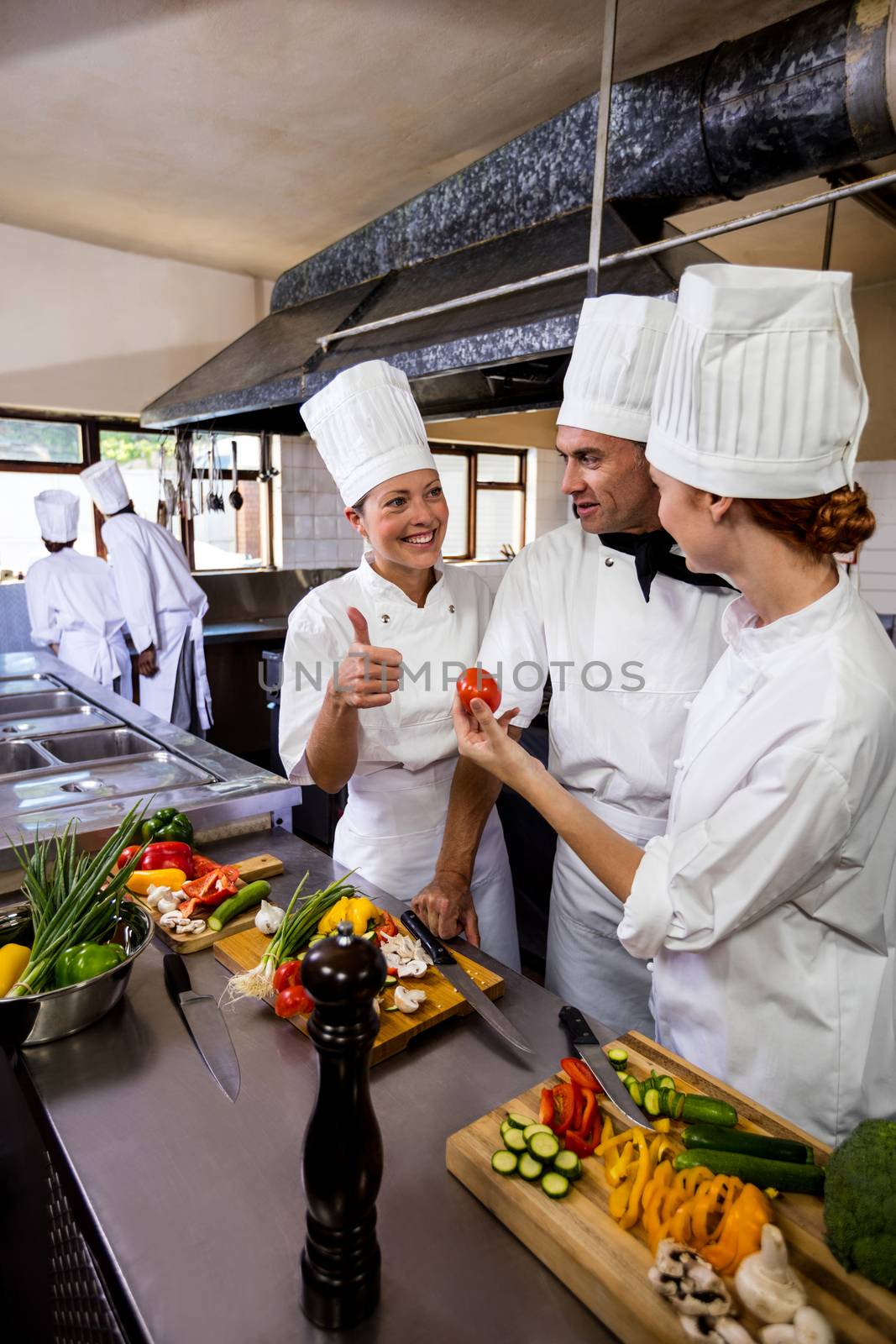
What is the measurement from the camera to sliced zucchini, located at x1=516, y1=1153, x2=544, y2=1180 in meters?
0.86

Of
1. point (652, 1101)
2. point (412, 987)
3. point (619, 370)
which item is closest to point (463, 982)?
point (412, 987)

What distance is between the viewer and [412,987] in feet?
3.98

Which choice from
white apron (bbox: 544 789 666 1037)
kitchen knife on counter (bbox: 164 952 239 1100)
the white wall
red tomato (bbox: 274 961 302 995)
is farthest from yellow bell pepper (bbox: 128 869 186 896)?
the white wall

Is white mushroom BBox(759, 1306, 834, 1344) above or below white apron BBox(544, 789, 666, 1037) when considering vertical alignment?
above

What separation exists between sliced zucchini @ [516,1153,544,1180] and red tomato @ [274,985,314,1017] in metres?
0.40

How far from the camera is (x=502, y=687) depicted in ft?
6.09

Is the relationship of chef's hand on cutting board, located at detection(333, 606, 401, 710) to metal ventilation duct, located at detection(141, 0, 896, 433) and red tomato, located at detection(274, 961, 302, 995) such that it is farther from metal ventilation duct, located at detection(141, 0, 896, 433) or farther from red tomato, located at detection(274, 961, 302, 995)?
metal ventilation duct, located at detection(141, 0, 896, 433)

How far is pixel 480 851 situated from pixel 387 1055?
2.86 ft

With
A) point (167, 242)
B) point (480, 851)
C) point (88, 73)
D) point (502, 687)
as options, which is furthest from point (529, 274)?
point (167, 242)

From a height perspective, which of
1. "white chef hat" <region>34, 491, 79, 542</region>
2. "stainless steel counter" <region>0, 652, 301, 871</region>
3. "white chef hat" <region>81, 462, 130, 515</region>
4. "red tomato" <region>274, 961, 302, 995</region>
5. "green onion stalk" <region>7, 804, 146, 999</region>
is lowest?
"red tomato" <region>274, 961, 302, 995</region>

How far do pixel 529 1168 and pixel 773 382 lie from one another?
3.11ft

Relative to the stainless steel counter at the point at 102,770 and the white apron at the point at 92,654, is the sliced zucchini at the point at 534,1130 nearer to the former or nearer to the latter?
the stainless steel counter at the point at 102,770

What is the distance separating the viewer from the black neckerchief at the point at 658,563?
66.9 inches

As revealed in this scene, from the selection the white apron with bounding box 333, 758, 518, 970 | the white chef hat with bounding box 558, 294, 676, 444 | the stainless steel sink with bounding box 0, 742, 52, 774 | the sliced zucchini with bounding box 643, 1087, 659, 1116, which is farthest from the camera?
the stainless steel sink with bounding box 0, 742, 52, 774
